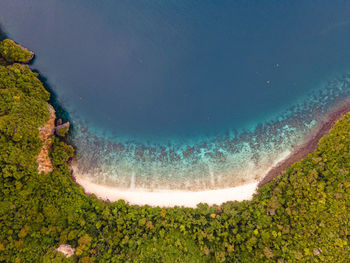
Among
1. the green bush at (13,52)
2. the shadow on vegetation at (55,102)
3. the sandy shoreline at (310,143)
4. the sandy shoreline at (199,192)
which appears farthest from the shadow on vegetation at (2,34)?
the sandy shoreline at (310,143)

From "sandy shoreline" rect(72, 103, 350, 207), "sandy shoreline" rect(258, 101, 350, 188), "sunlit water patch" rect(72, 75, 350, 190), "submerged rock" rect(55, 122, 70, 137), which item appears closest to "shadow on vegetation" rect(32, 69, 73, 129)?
"submerged rock" rect(55, 122, 70, 137)

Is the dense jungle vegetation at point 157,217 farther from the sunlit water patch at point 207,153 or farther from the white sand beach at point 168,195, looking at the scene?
the sunlit water patch at point 207,153

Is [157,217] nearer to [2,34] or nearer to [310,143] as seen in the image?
[310,143]

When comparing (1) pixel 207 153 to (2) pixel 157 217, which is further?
(1) pixel 207 153

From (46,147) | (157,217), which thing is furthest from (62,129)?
(157,217)

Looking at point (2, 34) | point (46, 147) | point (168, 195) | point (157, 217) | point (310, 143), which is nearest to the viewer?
point (157, 217)

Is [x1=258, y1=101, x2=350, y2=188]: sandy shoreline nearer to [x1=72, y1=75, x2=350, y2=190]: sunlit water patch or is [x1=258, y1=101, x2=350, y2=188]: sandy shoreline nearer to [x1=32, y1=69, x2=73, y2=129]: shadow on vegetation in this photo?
[x1=72, y1=75, x2=350, y2=190]: sunlit water patch
